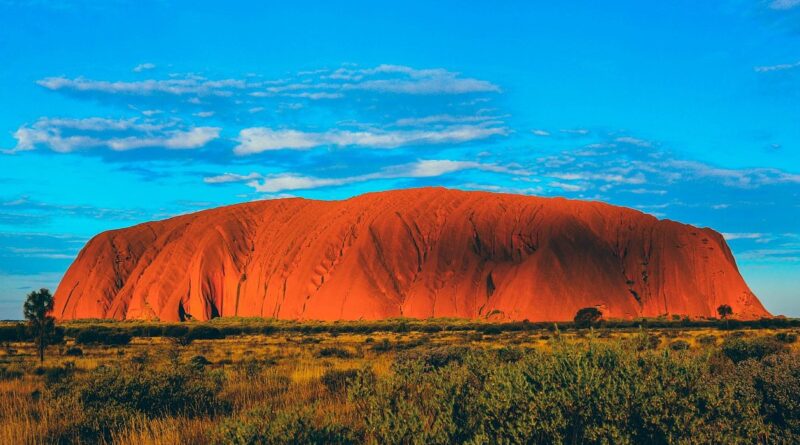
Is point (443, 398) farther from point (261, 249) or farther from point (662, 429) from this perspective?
point (261, 249)

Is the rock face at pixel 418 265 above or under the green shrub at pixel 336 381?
Result: above

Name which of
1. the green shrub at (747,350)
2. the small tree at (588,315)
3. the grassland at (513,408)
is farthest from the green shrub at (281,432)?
the small tree at (588,315)

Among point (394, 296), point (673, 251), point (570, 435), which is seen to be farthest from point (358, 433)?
point (673, 251)

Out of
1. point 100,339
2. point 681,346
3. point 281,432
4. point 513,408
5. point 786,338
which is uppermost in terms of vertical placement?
point 681,346

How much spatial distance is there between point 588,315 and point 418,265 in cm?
→ 2729

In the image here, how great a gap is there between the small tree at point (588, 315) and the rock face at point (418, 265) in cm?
465

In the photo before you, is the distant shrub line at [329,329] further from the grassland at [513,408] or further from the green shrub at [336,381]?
the grassland at [513,408]

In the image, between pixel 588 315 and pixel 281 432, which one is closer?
pixel 281 432

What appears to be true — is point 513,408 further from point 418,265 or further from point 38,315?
point 418,265

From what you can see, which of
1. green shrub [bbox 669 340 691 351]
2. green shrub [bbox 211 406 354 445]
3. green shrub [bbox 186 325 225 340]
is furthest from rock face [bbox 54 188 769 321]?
green shrub [bbox 211 406 354 445]

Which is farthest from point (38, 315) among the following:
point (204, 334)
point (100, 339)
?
point (204, 334)

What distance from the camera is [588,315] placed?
6894 cm

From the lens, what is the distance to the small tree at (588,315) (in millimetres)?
66963

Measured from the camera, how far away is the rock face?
3167 inches
